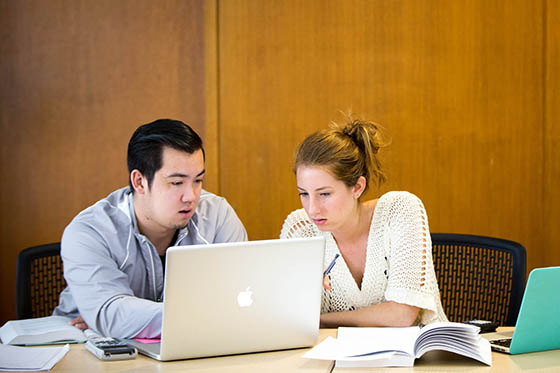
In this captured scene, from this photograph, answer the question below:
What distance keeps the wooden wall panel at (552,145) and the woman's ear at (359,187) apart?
4.87 feet

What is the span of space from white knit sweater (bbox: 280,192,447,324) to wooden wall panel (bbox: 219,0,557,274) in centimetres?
91

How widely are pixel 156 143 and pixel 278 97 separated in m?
1.12

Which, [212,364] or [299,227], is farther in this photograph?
[299,227]

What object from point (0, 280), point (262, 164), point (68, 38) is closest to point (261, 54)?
point (262, 164)

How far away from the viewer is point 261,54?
329cm

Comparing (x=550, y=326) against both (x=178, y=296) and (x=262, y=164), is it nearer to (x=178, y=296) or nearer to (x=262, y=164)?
(x=178, y=296)

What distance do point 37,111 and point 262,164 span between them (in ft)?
3.55

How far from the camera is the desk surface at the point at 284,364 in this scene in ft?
5.29

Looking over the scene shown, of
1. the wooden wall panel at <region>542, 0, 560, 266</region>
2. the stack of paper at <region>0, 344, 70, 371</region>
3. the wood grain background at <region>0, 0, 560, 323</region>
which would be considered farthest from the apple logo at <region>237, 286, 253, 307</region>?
the wooden wall panel at <region>542, 0, 560, 266</region>

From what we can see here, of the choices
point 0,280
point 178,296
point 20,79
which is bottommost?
point 0,280

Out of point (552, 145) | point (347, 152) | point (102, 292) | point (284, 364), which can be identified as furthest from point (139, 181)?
point (552, 145)

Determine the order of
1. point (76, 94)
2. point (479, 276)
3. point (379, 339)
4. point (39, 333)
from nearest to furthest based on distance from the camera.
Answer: point (379, 339), point (39, 333), point (479, 276), point (76, 94)

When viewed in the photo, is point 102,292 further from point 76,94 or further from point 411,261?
point 76,94

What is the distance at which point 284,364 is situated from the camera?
5.45 ft
